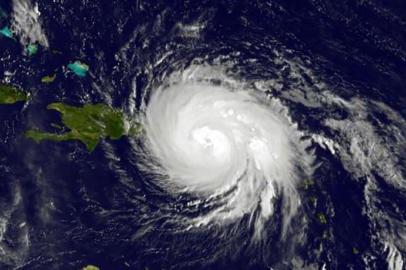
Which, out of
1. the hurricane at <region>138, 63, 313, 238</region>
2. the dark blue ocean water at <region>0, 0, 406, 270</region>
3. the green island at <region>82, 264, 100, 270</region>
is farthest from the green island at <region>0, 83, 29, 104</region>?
the green island at <region>82, 264, 100, 270</region>

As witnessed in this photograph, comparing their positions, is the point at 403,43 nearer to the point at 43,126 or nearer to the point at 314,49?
the point at 314,49

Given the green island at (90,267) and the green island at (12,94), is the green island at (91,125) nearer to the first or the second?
the green island at (12,94)

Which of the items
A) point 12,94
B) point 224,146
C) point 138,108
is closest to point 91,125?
point 138,108

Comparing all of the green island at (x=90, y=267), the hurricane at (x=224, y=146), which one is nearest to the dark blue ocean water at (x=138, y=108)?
the green island at (x=90, y=267)

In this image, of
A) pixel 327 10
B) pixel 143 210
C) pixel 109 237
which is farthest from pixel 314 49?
pixel 109 237

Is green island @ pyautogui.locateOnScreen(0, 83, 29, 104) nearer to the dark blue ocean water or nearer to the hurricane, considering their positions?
the dark blue ocean water

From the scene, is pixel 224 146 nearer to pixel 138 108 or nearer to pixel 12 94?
pixel 138 108
